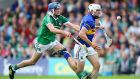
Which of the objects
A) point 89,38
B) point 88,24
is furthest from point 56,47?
point 88,24

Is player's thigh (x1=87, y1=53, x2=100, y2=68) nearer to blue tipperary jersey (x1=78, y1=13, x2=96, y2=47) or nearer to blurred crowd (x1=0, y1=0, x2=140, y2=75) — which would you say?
blue tipperary jersey (x1=78, y1=13, x2=96, y2=47)

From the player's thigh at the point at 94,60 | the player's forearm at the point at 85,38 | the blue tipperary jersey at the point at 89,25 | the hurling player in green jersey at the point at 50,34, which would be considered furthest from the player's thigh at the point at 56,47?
the player's forearm at the point at 85,38

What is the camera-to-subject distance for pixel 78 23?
25.5 metres

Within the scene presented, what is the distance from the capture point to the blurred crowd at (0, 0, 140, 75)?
23969 millimetres

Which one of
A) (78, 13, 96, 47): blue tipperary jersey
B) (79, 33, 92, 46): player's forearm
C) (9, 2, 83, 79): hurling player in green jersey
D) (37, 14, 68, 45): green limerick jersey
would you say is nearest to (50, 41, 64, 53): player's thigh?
(9, 2, 83, 79): hurling player in green jersey

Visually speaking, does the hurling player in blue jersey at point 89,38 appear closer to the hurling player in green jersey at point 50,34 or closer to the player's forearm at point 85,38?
the player's forearm at point 85,38

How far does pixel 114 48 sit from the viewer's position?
24422 mm

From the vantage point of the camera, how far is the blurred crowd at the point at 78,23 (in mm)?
23969

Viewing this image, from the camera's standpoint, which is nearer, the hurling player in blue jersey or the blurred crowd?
the hurling player in blue jersey

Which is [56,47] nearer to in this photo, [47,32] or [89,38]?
[47,32]

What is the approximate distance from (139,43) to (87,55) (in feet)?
31.5

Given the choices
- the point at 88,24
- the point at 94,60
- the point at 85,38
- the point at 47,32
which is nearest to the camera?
the point at 85,38

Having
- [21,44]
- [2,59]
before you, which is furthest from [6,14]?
[2,59]

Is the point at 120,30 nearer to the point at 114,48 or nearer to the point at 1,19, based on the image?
the point at 114,48
